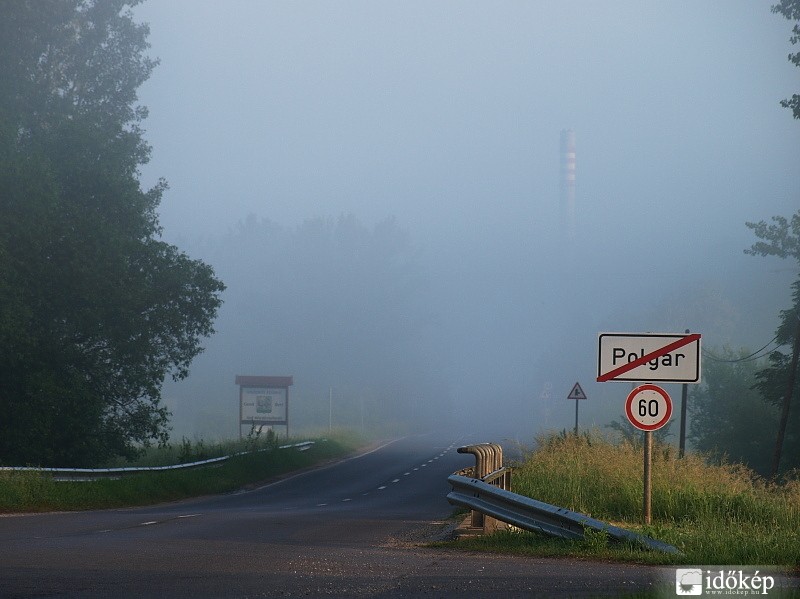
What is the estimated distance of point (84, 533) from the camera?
1750 cm

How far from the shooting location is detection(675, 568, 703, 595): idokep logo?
9891 millimetres

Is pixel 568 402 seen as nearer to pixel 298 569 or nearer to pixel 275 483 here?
pixel 275 483

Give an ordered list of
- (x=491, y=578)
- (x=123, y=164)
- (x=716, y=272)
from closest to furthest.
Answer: (x=491, y=578) → (x=123, y=164) → (x=716, y=272)

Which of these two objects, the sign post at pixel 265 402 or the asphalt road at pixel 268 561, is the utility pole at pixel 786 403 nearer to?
the asphalt road at pixel 268 561

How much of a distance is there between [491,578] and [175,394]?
135 metres

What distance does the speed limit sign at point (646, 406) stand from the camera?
15.1m

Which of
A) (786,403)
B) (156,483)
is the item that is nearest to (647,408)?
(156,483)

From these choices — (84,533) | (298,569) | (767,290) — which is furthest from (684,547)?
(767,290)

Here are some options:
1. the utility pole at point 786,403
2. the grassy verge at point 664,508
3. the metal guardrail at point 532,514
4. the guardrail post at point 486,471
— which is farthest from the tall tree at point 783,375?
the metal guardrail at point 532,514

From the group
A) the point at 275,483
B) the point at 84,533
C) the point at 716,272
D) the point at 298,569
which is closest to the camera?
the point at 298,569

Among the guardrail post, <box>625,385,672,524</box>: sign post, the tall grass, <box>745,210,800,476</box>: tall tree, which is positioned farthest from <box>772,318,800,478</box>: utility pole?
<box>625,385,672,524</box>: sign post

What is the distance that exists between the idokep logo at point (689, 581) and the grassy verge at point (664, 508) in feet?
2.71

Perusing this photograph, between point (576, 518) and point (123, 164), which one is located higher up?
point (123, 164)

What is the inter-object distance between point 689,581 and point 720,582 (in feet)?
0.97
